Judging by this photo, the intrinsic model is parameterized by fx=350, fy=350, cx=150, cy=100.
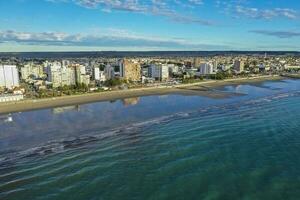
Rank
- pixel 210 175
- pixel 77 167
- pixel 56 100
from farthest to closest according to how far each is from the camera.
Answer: pixel 56 100 < pixel 77 167 < pixel 210 175

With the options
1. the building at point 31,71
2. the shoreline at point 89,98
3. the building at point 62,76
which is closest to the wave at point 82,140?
the shoreline at point 89,98

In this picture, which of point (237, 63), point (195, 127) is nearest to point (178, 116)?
point (195, 127)

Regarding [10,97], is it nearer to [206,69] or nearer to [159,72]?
[159,72]

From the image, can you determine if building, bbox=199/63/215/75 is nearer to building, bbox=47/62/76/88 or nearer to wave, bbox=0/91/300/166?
building, bbox=47/62/76/88

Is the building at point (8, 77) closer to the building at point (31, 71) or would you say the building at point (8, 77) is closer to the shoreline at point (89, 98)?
the building at point (31, 71)

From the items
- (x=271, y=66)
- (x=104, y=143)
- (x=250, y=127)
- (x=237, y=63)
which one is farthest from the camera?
(x=271, y=66)

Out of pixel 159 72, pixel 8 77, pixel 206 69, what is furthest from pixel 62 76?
pixel 206 69

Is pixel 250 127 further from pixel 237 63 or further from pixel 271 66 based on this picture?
pixel 271 66
